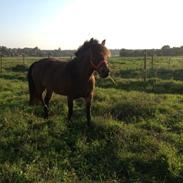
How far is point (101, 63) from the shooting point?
800 centimetres

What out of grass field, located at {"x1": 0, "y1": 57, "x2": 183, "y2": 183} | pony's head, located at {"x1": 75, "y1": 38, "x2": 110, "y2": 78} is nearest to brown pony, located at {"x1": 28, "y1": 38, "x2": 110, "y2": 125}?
pony's head, located at {"x1": 75, "y1": 38, "x2": 110, "y2": 78}

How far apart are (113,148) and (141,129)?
156 centimetres

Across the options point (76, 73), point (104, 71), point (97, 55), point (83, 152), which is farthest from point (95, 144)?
point (76, 73)

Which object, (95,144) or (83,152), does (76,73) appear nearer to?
(95,144)

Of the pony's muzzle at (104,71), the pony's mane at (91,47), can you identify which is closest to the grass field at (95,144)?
the pony's muzzle at (104,71)

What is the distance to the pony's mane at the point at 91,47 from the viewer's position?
27.0 ft

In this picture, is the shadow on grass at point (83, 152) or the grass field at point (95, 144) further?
the shadow on grass at point (83, 152)

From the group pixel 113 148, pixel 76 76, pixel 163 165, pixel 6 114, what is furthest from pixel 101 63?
pixel 6 114

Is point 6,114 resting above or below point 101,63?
below

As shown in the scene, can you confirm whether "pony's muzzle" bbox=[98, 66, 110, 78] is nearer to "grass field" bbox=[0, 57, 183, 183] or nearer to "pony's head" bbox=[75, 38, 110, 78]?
"pony's head" bbox=[75, 38, 110, 78]

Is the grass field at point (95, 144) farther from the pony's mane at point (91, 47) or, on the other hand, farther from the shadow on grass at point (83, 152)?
the pony's mane at point (91, 47)

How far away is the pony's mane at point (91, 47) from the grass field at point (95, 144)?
171 centimetres

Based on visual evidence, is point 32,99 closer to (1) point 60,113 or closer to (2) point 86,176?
(1) point 60,113

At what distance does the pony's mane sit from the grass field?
5.61 feet
